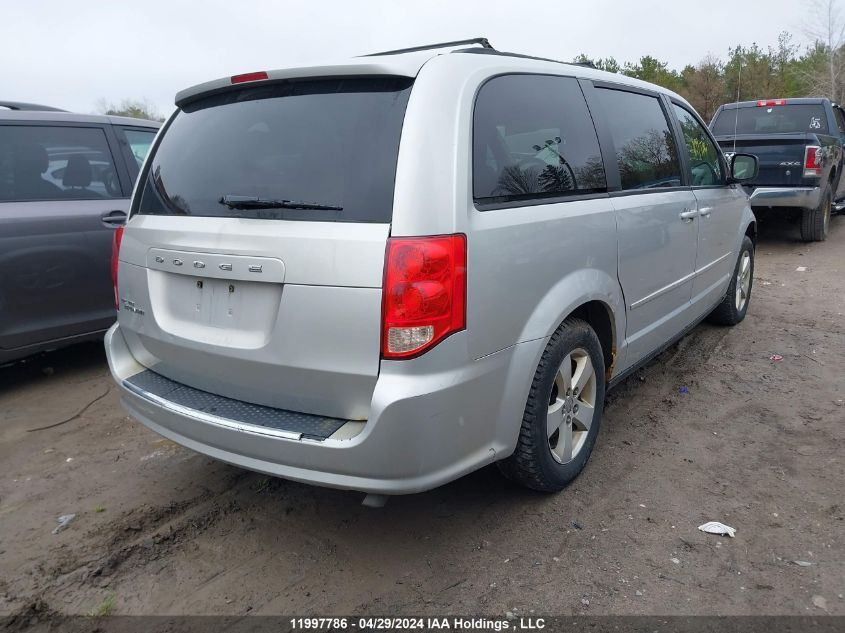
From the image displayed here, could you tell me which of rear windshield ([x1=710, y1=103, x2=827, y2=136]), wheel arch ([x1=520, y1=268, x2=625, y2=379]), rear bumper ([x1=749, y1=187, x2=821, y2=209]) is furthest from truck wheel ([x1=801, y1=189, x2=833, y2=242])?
wheel arch ([x1=520, y1=268, x2=625, y2=379])

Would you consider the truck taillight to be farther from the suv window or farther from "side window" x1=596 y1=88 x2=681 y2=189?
"side window" x1=596 y1=88 x2=681 y2=189

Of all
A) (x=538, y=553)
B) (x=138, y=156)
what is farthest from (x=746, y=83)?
(x=538, y=553)

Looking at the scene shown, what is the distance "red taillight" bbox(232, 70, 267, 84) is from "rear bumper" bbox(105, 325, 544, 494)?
126 cm

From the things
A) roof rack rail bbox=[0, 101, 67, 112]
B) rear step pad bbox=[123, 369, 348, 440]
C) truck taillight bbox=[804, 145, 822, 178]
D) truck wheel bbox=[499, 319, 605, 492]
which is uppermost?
roof rack rail bbox=[0, 101, 67, 112]

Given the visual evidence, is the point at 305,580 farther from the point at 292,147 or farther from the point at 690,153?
the point at 690,153

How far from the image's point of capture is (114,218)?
4.59 metres

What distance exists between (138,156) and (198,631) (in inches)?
153

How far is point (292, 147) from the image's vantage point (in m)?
2.36

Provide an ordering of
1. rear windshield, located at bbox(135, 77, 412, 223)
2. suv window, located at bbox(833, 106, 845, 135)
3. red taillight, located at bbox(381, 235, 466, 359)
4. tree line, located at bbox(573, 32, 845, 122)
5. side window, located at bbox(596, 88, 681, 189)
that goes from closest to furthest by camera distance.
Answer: red taillight, located at bbox(381, 235, 466, 359) < rear windshield, located at bbox(135, 77, 412, 223) < side window, located at bbox(596, 88, 681, 189) < suv window, located at bbox(833, 106, 845, 135) < tree line, located at bbox(573, 32, 845, 122)

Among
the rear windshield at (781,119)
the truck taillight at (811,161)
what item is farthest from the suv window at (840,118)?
the truck taillight at (811,161)

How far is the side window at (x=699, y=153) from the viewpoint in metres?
4.20

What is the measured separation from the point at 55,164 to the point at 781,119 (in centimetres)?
930

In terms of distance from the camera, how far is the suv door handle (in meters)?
4.54

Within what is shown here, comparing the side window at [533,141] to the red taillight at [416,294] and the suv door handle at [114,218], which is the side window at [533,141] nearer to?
the red taillight at [416,294]
